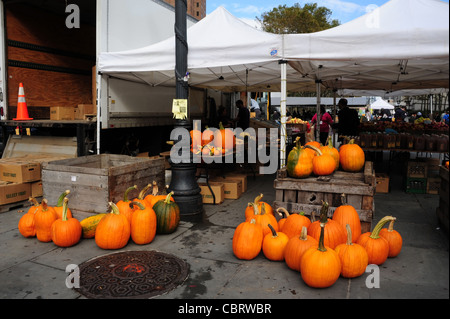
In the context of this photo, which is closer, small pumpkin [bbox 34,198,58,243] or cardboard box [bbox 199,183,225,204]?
small pumpkin [bbox 34,198,58,243]

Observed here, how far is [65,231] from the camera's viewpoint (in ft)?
13.6

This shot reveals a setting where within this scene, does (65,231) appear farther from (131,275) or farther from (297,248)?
(297,248)

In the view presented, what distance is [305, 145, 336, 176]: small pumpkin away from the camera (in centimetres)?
457

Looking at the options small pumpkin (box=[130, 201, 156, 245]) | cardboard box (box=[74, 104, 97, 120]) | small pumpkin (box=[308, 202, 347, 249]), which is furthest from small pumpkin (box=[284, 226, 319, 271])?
cardboard box (box=[74, 104, 97, 120])

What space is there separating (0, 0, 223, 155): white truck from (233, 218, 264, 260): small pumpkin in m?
4.29

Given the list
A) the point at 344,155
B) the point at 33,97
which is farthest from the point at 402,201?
the point at 33,97

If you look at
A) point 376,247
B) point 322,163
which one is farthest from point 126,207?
point 376,247

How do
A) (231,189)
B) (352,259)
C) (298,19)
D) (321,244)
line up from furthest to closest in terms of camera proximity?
(298,19), (231,189), (352,259), (321,244)

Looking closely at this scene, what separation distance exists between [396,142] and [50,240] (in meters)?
6.98

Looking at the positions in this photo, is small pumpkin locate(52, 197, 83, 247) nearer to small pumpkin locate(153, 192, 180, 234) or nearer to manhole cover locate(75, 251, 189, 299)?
manhole cover locate(75, 251, 189, 299)

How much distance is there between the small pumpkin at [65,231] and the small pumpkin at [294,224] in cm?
251

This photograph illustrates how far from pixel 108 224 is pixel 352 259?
266 centimetres

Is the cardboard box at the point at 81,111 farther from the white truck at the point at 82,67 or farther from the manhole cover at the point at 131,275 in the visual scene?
the manhole cover at the point at 131,275

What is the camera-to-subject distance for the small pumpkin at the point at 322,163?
15.0 feet
